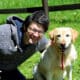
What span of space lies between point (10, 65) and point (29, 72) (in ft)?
2.70

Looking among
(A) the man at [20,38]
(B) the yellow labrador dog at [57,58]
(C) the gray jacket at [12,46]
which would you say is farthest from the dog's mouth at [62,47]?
(C) the gray jacket at [12,46]

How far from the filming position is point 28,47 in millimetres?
5480

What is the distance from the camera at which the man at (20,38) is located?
516cm

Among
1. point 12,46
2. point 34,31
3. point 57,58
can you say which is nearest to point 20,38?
point 12,46

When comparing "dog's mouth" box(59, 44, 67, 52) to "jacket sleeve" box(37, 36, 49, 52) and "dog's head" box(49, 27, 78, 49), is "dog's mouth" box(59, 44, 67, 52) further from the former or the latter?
"jacket sleeve" box(37, 36, 49, 52)

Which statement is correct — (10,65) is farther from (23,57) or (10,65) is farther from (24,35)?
(24,35)

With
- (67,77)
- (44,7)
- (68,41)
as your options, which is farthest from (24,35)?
(44,7)

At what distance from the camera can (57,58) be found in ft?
18.1

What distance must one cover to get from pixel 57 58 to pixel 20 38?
586mm

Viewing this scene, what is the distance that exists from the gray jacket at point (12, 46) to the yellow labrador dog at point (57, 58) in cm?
22

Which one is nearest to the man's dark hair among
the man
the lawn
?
the man

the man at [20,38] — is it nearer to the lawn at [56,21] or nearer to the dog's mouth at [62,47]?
the dog's mouth at [62,47]

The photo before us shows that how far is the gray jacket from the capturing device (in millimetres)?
5344

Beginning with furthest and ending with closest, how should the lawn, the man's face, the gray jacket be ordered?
the lawn, the gray jacket, the man's face
